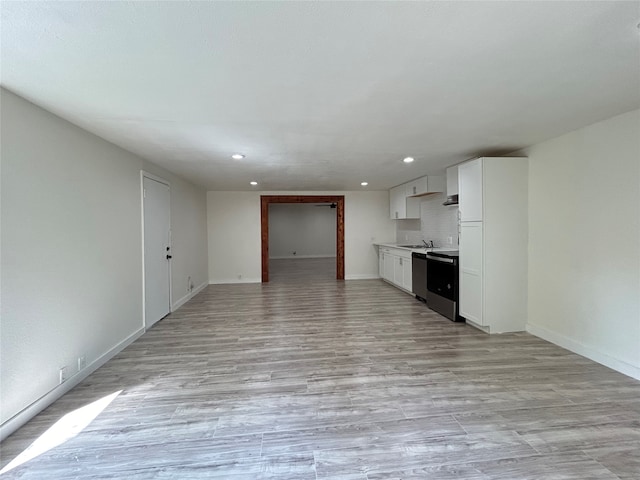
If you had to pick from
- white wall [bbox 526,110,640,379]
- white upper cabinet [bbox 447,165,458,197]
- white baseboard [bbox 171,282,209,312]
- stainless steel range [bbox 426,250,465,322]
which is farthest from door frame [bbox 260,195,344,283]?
white wall [bbox 526,110,640,379]

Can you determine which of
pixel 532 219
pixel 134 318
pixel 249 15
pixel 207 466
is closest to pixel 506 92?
pixel 249 15

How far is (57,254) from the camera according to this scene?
239 centimetres

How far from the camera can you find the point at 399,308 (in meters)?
4.95

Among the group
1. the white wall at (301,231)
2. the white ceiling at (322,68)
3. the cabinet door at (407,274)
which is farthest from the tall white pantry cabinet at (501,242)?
the white wall at (301,231)

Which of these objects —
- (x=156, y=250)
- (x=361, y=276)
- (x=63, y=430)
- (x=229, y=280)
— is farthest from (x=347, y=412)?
(x=229, y=280)

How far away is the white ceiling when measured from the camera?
1.31 m

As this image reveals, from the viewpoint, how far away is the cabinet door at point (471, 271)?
379 cm

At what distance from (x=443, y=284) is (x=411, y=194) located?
2.34m

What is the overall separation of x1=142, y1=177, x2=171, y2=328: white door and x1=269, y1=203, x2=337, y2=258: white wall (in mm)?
8348

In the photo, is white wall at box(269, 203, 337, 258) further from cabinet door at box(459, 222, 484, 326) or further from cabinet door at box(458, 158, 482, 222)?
cabinet door at box(459, 222, 484, 326)

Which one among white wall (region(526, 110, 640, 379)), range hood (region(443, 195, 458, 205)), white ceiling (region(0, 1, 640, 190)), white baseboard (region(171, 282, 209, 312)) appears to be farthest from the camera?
white baseboard (region(171, 282, 209, 312))

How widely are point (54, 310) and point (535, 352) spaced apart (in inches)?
182

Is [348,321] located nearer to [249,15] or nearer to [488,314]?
[488,314]

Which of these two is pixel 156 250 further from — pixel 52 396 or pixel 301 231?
pixel 301 231
